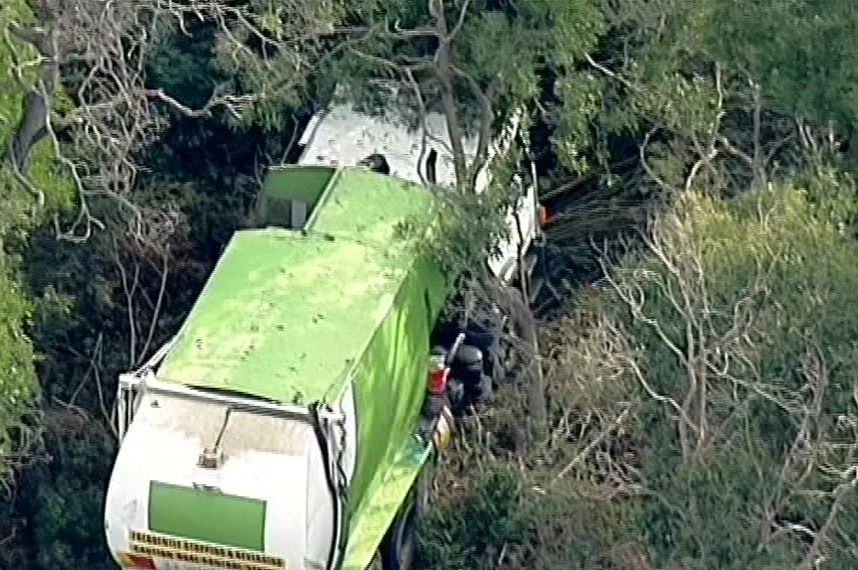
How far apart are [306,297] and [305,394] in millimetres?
964

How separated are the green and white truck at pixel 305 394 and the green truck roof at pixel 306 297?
0.04 feet

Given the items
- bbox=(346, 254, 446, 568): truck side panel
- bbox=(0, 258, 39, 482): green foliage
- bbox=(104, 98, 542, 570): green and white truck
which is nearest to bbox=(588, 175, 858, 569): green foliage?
bbox=(346, 254, 446, 568): truck side panel

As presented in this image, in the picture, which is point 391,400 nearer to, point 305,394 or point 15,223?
point 305,394

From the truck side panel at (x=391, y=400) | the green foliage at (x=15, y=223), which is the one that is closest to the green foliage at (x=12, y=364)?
the green foliage at (x=15, y=223)

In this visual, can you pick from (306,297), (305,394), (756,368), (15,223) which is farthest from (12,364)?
(756,368)

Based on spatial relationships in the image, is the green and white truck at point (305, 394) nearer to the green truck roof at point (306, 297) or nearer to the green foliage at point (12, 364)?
the green truck roof at point (306, 297)

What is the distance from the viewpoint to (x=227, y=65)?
44.9ft

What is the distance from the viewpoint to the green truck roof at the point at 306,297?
1103cm

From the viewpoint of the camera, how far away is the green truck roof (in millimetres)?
11031

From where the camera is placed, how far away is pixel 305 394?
1083cm

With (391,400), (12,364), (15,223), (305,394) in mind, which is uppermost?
(15,223)

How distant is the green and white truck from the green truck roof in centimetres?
1

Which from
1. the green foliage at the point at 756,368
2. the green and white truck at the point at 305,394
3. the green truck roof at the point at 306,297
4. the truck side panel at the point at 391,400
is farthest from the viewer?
the truck side panel at the point at 391,400

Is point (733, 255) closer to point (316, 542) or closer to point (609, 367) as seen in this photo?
point (609, 367)
